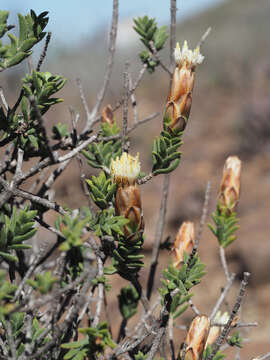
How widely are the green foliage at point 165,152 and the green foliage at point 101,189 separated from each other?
146mm

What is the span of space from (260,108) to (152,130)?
398cm

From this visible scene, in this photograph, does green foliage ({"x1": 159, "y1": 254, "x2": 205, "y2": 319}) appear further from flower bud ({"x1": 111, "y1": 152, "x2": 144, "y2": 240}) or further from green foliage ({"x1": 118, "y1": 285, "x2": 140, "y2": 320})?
green foliage ({"x1": 118, "y1": 285, "x2": 140, "y2": 320})

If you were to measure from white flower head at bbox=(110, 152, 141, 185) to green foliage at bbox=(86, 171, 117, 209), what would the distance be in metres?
0.02

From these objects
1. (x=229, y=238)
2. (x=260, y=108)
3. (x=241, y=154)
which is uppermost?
(x=260, y=108)

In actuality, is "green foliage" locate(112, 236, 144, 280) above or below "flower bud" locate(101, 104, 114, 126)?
below

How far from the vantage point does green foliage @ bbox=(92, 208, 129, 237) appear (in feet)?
2.61

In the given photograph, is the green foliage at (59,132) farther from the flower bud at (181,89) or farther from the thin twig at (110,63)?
the flower bud at (181,89)

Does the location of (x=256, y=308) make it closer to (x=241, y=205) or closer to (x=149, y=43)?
(x=241, y=205)

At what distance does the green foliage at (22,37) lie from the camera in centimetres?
75

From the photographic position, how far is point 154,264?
1418mm

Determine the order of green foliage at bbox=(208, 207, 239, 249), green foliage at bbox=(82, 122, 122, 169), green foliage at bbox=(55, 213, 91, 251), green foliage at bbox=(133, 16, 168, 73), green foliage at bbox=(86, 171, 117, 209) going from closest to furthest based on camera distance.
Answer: green foliage at bbox=(55, 213, 91, 251) < green foliage at bbox=(86, 171, 117, 209) < green foliage at bbox=(82, 122, 122, 169) < green foliage at bbox=(208, 207, 239, 249) < green foliage at bbox=(133, 16, 168, 73)

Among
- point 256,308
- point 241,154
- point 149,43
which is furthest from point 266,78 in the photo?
point 149,43

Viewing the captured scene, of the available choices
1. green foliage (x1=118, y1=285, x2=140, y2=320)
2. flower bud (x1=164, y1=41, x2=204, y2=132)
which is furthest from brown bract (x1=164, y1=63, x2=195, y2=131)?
green foliage (x1=118, y1=285, x2=140, y2=320)

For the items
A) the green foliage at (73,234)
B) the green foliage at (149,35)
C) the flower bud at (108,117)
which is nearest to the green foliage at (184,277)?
the green foliage at (73,234)
